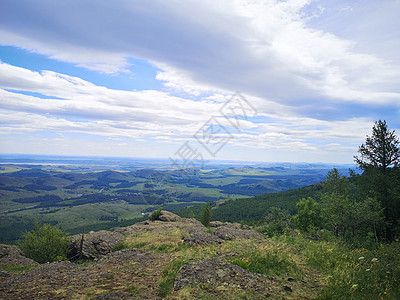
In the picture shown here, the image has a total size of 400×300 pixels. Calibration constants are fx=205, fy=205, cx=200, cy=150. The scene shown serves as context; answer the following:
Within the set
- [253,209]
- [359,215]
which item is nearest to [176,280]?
[359,215]

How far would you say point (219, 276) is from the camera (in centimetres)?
975

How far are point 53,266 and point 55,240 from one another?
10.8m

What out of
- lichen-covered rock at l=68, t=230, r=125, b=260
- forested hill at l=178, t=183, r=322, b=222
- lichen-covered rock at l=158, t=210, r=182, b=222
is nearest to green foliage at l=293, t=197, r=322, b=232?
lichen-covered rock at l=158, t=210, r=182, b=222

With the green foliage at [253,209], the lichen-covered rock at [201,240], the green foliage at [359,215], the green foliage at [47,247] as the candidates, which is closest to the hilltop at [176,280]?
the lichen-covered rock at [201,240]

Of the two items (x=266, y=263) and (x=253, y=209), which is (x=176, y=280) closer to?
(x=266, y=263)

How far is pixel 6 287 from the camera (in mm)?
9961

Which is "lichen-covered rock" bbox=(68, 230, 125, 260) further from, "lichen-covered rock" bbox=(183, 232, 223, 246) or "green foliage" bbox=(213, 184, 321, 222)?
"green foliage" bbox=(213, 184, 321, 222)

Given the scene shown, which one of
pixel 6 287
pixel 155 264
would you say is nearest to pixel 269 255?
pixel 155 264

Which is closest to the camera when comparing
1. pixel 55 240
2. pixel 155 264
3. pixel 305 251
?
pixel 155 264

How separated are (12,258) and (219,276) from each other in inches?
807

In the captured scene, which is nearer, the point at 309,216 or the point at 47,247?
the point at 47,247

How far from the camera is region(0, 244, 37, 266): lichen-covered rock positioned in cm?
1793

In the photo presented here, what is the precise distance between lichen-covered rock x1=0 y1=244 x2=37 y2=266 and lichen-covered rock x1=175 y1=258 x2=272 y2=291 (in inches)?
667

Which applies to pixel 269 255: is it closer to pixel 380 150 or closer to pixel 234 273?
pixel 234 273
